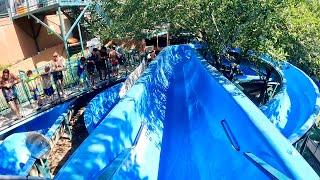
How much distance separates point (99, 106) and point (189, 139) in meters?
4.24

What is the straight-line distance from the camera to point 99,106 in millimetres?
12062

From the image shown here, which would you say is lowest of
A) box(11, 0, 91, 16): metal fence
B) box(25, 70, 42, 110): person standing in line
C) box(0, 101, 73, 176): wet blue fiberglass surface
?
box(0, 101, 73, 176): wet blue fiberglass surface

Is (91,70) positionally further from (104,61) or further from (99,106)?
(99,106)

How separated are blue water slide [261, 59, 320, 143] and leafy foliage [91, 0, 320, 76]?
108 cm

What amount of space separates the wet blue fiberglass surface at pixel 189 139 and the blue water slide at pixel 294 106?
5.36ft

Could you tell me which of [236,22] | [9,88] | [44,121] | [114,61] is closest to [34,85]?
[44,121]

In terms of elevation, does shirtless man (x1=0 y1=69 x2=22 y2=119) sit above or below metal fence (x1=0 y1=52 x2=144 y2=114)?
above

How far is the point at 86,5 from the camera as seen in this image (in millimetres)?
18812

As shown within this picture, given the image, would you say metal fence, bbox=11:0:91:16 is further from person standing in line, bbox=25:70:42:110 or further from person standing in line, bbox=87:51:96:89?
person standing in line, bbox=25:70:42:110

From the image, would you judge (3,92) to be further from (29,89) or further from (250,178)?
(250,178)

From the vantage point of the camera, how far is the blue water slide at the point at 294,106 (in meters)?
9.05

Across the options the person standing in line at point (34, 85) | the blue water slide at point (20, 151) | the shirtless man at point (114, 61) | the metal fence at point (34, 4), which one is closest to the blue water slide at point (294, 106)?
the blue water slide at point (20, 151)

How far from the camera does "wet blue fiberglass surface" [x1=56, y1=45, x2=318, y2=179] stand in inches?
207

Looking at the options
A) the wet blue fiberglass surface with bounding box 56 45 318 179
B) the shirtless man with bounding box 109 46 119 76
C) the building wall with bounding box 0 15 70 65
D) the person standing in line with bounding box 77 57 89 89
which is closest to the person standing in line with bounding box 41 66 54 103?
the person standing in line with bounding box 77 57 89 89
